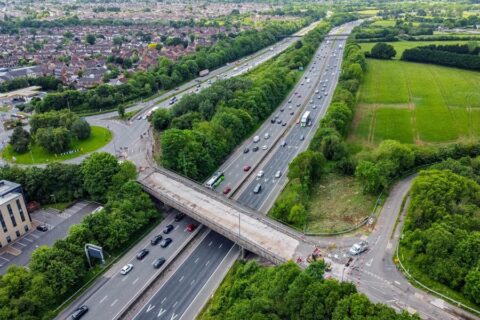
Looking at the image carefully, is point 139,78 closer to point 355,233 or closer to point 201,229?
point 201,229

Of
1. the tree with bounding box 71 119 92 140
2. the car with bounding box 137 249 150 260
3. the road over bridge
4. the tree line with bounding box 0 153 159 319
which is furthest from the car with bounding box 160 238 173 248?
the tree with bounding box 71 119 92 140

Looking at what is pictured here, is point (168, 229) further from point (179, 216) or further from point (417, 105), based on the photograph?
point (417, 105)

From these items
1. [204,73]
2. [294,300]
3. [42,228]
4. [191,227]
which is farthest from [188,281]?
[204,73]

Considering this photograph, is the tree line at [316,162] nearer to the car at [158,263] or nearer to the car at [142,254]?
the car at [158,263]

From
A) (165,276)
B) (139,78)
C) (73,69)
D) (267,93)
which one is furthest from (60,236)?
(73,69)

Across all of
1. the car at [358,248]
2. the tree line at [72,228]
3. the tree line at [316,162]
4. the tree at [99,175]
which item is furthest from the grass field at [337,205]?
the tree at [99,175]

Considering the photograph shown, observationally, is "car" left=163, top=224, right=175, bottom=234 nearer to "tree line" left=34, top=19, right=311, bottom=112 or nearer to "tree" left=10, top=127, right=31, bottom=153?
"tree" left=10, top=127, right=31, bottom=153
